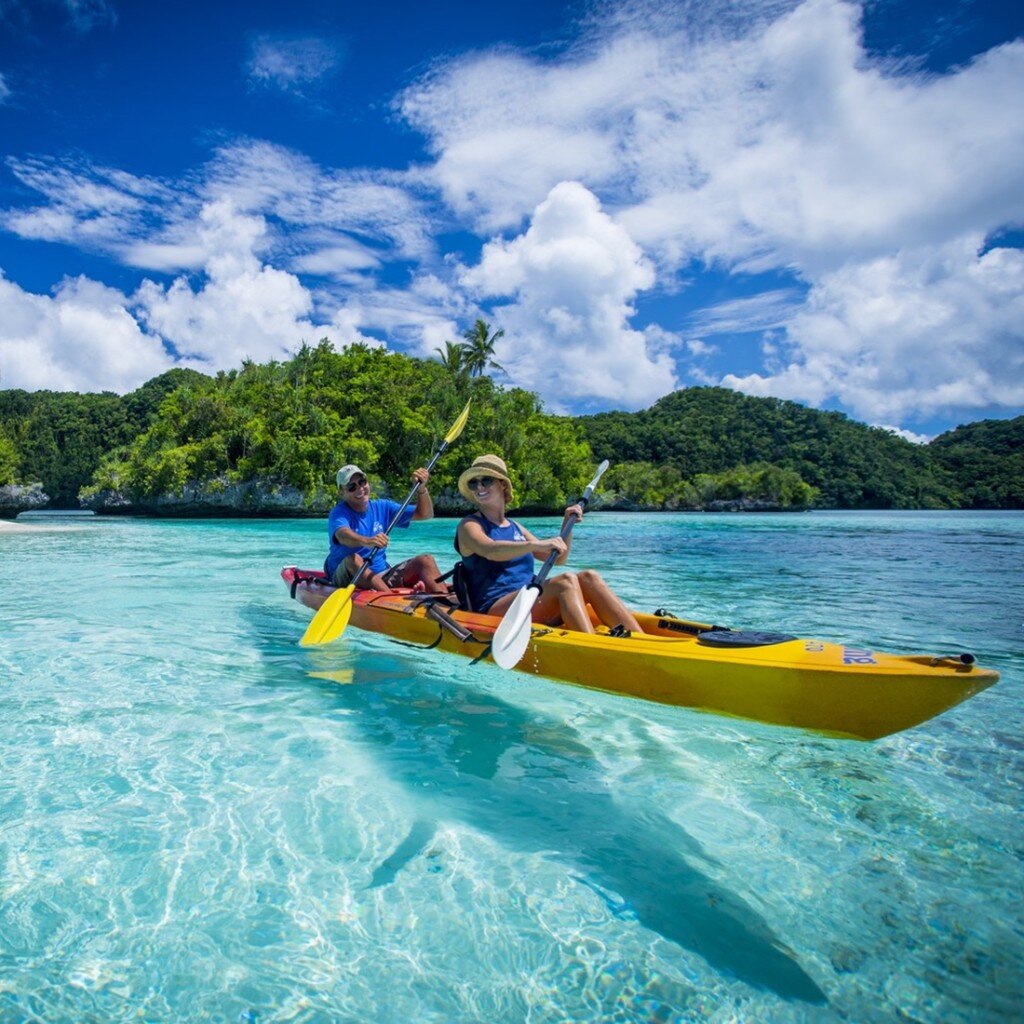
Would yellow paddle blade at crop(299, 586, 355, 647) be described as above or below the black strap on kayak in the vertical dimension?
below

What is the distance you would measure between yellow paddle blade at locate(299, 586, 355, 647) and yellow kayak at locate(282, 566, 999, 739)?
1.50 meters

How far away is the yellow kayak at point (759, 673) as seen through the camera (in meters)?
3.22

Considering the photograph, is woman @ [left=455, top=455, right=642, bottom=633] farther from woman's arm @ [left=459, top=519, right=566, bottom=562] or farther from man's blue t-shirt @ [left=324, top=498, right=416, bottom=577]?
man's blue t-shirt @ [left=324, top=498, right=416, bottom=577]

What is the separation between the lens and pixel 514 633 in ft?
14.0

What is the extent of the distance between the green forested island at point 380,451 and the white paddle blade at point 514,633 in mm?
33587

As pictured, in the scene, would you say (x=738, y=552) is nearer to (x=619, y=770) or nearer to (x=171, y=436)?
(x=619, y=770)

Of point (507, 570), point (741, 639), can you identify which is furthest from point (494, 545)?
point (741, 639)

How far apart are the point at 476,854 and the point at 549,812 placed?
516mm

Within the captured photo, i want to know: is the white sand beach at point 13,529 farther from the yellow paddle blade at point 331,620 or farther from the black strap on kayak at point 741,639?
the black strap on kayak at point 741,639

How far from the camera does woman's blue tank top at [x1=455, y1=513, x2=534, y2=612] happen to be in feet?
16.5

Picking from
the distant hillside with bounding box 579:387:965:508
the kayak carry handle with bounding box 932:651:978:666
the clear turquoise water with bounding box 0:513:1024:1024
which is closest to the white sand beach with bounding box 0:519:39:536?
the clear turquoise water with bounding box 0:513:1024:1024

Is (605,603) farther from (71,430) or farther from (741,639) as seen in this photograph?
(71,430)

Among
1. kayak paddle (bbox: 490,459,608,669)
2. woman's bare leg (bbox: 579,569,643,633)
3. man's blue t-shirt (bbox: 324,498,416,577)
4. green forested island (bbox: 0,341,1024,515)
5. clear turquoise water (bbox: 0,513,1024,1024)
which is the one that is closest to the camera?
clear turquoise water (bbox: 0,513,1024,1024)

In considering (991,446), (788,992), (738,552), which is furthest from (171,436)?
(991,446)
